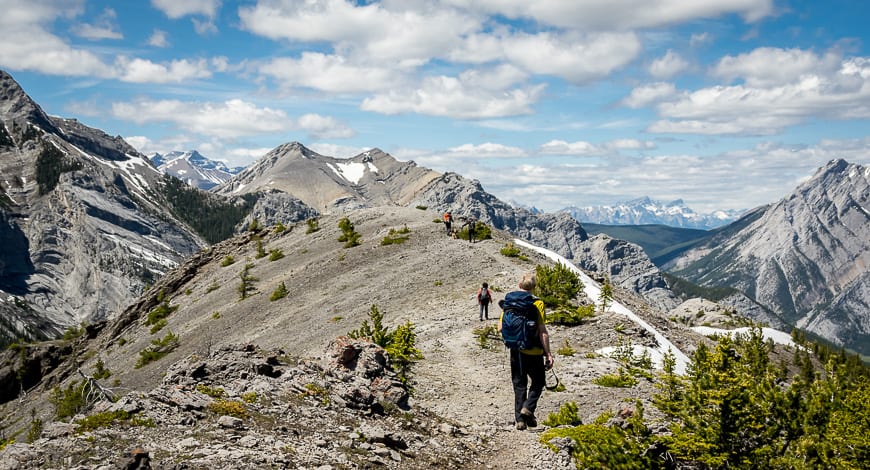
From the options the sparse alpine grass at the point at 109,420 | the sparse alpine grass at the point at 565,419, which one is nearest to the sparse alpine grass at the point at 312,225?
the sparse alpine grass at the point at 565,419

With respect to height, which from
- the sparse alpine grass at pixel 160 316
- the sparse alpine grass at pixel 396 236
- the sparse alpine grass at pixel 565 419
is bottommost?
the sparse alpine grass at pixel 160 316

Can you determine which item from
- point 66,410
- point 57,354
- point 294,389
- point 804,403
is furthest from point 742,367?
point 57,354

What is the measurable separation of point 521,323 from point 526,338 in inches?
13.8

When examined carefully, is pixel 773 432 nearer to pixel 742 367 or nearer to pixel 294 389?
pixel 742 367

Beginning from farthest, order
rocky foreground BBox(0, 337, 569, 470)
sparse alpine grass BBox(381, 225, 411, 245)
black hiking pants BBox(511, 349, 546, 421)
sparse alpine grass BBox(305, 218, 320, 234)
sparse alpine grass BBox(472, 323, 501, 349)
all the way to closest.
Result: sparse alpine grass BBox(305, 218, 320, 234), sparse alpine grass BBox(381, 225, 411, 245), sparse alpine grass BBox(472, 323, 501, 349), black hiking pants BBox(511, 349, 546, 421), rocky foreground BBox(0, 337, 569, 470)

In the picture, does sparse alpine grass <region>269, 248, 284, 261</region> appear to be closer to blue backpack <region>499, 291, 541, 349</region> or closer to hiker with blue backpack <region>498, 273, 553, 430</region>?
hiker with blue backpack <region>498, 273, 553, 430</region>

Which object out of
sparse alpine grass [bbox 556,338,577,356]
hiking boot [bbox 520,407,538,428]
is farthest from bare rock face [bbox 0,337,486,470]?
sparse alpine grass [bbox 556,338,577,356]

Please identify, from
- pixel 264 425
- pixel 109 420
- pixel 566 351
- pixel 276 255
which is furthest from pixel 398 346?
pixel 276 255

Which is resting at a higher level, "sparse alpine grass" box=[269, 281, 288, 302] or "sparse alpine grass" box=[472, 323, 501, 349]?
"sparse alpine grass" box=[269, 281, 288, 302]

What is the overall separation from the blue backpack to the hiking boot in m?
1.80

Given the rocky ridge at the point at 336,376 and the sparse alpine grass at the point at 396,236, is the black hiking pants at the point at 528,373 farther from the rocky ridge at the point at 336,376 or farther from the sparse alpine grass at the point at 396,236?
the sparse alpine grass at the point at 396,236

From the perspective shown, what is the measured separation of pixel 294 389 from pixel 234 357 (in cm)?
342

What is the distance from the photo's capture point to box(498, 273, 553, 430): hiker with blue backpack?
500 inches

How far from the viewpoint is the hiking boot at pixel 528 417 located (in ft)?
44.3
